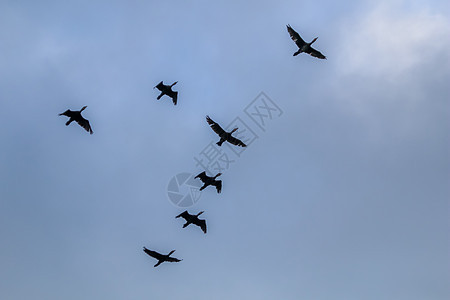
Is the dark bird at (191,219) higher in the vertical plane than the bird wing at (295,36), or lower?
lower

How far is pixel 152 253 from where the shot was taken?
5300cm

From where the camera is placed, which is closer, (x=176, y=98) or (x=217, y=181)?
(x=217, y=181)

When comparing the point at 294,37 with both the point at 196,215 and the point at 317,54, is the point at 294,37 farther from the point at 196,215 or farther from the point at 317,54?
the point at 196,215

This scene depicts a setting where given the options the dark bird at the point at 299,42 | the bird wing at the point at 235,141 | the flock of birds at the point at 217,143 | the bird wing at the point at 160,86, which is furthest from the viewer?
the bird wing at the point at 160,86

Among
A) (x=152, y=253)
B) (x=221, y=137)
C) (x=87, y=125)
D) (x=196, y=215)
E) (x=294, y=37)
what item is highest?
(x=294, y=37)

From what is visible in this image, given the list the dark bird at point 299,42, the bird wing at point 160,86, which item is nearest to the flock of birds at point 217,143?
the dark bird at point 299,42

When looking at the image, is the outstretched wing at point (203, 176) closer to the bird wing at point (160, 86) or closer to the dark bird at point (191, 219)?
the dark bird at point (191, 219)

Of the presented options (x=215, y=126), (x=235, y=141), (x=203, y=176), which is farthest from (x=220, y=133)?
(x=203, y=176)

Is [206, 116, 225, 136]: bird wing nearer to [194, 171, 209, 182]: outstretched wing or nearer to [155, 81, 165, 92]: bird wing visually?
[194, 171, 209, 182]: outstretched wing

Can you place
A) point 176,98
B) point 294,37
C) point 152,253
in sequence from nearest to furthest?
point 152,253
point 294,37
point 176,98

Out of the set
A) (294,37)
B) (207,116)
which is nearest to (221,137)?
(207,116)

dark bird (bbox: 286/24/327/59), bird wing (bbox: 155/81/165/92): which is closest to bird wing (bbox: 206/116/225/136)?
bird wing (bbox: 155/81/165/92)

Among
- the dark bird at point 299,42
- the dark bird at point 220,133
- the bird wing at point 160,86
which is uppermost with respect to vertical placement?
the dark bird at point 299,42

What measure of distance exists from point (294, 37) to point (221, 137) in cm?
1604
